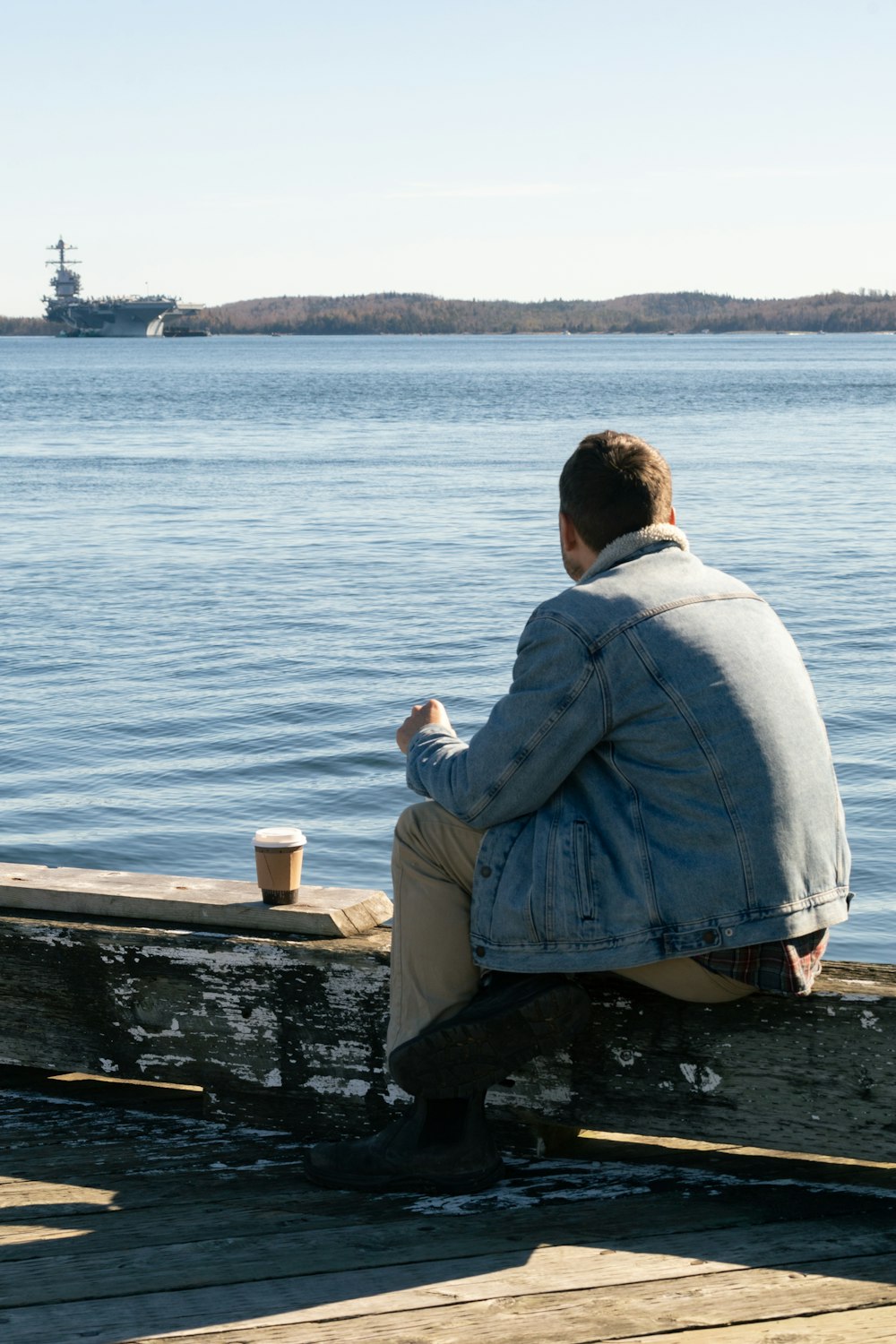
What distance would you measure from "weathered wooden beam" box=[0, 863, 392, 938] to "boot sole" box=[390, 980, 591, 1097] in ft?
1.44

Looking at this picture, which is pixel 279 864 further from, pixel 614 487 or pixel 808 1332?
pixel 808 1332

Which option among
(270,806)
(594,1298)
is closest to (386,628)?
(270,806)

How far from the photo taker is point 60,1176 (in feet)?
9.23

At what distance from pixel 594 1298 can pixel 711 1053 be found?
532 mm

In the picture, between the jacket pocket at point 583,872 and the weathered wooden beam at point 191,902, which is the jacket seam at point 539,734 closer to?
the jacket pocket at point 583,872

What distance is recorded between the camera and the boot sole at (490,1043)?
256 cm

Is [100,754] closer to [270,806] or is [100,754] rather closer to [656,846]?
[270,806]

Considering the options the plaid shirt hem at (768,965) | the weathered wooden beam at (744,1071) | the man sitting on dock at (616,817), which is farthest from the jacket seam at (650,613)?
the weathered wooden beam at (744,1071)

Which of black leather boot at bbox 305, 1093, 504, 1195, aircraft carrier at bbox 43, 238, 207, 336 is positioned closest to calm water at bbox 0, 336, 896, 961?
black leather boot at bbox 305, 1093, 504, 1195

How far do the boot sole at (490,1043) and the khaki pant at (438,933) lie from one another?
0.16ft

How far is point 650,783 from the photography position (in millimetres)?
2479

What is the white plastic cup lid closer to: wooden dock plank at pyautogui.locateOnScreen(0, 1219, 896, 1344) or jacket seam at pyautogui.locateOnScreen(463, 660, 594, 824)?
jacket seam at pyautogui.locateOnScreen(463, 660, 594, 824)

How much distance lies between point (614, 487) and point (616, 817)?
21.4 inches

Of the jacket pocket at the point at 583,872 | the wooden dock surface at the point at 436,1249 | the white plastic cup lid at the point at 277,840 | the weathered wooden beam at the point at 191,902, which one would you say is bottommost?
the wooden dock surface at the point at 436,1249
